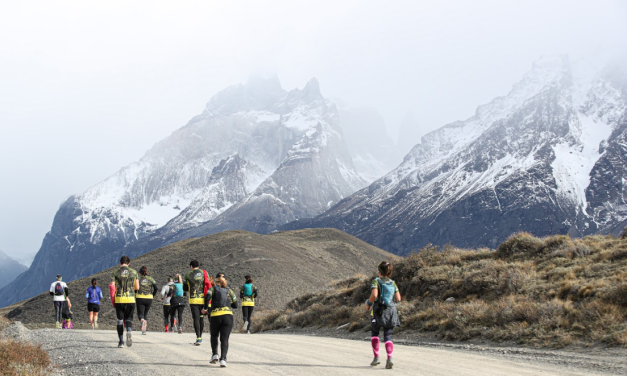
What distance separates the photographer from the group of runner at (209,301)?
36.5 ft

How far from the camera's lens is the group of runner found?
1112 centimetres

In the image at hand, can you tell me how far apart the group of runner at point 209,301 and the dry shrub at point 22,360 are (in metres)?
2.37

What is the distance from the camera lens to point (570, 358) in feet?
37.1

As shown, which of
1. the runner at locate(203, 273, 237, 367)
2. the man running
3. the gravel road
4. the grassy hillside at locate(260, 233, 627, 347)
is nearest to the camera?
the gravel road

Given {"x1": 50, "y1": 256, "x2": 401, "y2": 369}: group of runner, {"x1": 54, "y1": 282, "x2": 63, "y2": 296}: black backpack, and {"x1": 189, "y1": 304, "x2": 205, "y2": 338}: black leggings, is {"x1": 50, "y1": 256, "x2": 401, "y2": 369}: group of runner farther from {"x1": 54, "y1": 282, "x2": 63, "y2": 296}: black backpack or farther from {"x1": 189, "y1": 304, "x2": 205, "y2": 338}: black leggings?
{"x1": 54, "y1": 282, "x2": 63, "y2": 296}: black backpack

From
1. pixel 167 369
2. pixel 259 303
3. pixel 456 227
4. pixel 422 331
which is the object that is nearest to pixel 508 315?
pixel 422 331

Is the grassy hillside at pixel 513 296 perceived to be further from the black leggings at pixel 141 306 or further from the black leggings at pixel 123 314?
the black leggings at pixel 123 314

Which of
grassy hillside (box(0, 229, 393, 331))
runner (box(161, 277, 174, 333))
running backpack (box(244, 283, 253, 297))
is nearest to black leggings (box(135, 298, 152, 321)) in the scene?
runner (box(161, 277, 174, 333))

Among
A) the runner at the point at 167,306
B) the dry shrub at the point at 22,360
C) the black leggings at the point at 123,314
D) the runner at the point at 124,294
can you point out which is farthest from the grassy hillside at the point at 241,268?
the dry shrub at the point at 22,360

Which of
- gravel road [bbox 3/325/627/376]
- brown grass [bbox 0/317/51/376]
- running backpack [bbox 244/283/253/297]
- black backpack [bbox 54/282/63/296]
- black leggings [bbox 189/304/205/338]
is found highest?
black backpack [bbox 54/282/63/296]

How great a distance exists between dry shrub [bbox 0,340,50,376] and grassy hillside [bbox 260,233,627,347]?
35.6ft

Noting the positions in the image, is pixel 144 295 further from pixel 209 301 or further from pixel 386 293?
pixel 386 293

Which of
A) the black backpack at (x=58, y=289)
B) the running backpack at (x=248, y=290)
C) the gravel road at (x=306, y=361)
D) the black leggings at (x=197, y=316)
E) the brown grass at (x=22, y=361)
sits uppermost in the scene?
the black backpack at (x=58, y=289)

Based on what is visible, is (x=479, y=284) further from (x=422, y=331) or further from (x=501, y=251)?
(x=501, y=251)
